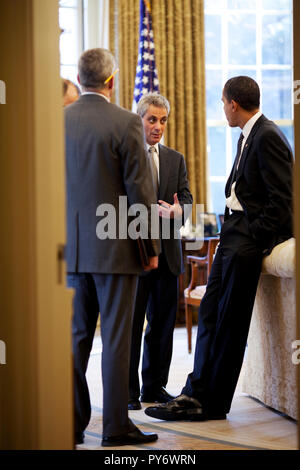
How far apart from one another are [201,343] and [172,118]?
3974 mm

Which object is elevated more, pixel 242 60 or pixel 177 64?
pixel 242 60

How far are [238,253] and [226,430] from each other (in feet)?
2.95

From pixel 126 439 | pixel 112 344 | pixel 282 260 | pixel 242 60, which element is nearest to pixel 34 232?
pixel 112 344

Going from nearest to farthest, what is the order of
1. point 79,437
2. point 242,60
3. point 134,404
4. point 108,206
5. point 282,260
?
point 108,206
point 79,437
point 282,260
point 134,404
point 242,60

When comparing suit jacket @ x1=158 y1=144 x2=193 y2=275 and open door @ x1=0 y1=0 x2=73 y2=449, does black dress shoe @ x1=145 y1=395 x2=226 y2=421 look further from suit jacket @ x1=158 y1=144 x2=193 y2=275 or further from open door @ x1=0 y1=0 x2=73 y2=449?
open door @ x1=0 y1=0 x2=73 y2=449

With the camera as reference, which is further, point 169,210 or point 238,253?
point 169,210

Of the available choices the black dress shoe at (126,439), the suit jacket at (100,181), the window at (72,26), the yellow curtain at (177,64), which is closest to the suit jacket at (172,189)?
the suit jacket at (100,181)

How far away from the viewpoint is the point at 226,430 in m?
2.96

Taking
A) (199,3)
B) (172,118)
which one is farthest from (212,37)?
(172,118)

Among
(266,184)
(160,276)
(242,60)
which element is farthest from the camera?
(242,60)

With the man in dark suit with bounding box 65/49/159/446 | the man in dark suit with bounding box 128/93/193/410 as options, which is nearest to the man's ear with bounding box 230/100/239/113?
the man in dark suit with bounding box 128/93/193/410

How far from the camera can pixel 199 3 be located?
267 inches

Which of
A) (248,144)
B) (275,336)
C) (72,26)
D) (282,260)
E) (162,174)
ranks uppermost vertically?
(72,26)

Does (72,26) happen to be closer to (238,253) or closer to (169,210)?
(169,210)
